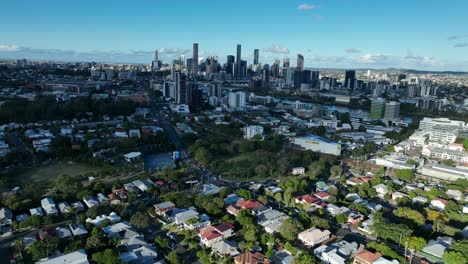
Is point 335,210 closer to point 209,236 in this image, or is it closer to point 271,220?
point 271,220

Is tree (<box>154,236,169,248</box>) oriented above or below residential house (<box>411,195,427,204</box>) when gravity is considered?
below

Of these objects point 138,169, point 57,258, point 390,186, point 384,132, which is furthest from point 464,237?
point 384,132

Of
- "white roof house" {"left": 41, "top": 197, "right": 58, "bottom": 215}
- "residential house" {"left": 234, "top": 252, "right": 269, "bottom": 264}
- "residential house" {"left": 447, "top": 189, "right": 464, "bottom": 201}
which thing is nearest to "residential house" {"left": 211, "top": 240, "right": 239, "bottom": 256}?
"residential house" {"left": 234, "top": 252, "right": 269, "bottom": 264}

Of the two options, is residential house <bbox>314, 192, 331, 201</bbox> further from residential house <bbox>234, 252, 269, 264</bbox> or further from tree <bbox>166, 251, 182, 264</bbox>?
tree <bbox>166, 251, 182, 264</bbox>

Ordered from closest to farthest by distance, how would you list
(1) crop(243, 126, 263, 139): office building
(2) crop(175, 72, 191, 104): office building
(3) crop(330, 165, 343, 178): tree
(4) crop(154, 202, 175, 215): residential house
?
(4) crop(154, 202, 175, 215): residential house
(3) crop(330, 165, 343, 178): tree
(1) crop(243, 126, 263, 139): office building
(2) crop(175, 72, 191, 104): office building

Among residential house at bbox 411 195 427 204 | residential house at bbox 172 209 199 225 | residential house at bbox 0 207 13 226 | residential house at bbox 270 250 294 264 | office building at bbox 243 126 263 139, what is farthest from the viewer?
office building at bbox 243 126 263 139

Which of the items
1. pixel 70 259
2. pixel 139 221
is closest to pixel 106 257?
pixel 70 259

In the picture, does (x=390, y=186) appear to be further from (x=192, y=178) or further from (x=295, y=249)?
(x=192, y=178)
